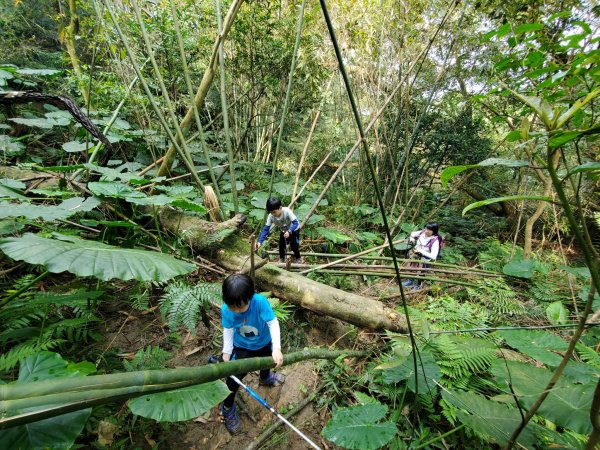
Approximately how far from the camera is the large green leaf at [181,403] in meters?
1.16

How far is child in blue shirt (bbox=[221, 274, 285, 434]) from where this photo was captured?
5.49 ft

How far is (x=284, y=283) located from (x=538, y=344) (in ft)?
6.39

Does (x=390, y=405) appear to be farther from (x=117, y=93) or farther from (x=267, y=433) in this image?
(x=117, y=93)

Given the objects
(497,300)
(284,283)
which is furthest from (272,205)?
(497,300)

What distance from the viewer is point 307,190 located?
19.1 ft

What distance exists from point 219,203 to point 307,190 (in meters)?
2.68

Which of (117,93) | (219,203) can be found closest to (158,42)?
(117,93)

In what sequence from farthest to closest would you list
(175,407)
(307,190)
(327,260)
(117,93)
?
(307,190)
(327,260)
(117,93)
(175,407)

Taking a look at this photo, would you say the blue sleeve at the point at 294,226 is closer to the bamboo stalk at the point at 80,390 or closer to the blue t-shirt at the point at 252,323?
the blue t-shirt at the point at 252,323

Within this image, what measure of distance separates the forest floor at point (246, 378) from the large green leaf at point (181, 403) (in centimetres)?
76

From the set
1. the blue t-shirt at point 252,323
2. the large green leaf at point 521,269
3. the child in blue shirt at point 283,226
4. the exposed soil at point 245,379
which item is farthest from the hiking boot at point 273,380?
the large green leaf at point 521,269

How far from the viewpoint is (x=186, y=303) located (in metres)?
1.95

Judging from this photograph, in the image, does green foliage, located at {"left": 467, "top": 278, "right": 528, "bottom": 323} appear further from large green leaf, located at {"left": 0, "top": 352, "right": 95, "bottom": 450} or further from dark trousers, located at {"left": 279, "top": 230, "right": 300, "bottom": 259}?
large green leaf, located at {"left": 0, "top": 352, "right": 95, "bottom": 450}

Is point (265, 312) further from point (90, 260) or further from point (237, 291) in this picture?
point (90, 260)
